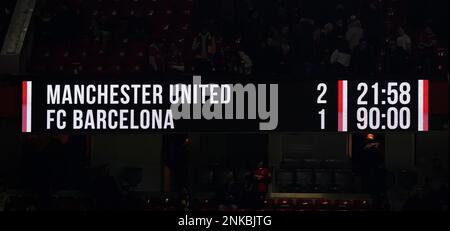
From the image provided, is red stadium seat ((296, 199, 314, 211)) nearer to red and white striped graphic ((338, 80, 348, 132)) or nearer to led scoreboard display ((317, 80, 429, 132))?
red and white striped graphic ((338, 80, 348, 132))

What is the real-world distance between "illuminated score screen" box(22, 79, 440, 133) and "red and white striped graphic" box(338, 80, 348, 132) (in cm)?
2

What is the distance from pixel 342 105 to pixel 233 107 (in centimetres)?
204

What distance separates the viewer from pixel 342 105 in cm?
2036

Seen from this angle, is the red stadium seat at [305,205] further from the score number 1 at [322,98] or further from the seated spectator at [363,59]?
the seated spectator at [363,59]

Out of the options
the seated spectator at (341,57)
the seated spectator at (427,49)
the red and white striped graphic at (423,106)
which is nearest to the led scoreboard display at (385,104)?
the red and white striped graphic at (423,106)

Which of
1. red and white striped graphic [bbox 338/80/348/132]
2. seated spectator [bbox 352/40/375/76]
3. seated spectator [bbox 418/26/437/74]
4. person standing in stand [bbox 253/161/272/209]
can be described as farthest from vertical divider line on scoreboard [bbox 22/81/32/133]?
seated spectator [bbox 418/26/437/74]

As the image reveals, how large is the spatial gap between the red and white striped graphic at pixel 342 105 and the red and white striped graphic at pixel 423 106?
1345 millimetres

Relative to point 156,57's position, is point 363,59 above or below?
below

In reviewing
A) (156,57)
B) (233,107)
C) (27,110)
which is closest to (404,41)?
(233,107)

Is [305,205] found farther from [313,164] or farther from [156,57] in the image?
[156,57]

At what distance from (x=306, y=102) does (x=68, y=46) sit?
675 cm

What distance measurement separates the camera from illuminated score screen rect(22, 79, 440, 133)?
66.2 ft

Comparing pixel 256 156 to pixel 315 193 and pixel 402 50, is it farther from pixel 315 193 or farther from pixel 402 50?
pixel 402 50
